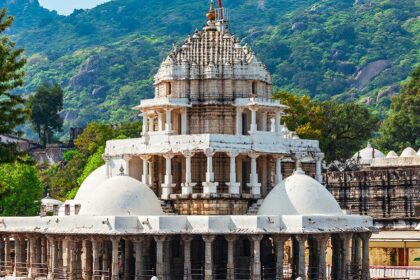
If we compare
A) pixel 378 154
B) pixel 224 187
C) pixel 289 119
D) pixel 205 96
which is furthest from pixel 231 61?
pixel 378 154

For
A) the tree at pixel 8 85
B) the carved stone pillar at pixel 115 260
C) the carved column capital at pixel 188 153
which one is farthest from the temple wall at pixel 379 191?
the tree at pixel 8 85

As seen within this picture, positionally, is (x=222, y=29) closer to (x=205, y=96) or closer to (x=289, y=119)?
(x=205, y=96)

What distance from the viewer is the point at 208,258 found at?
2212 inches

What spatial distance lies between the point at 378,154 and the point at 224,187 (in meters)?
42.4

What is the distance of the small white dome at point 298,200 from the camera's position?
190 feet

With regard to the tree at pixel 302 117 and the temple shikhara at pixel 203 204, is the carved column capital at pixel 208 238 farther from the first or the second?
the tree at pixel 302 117

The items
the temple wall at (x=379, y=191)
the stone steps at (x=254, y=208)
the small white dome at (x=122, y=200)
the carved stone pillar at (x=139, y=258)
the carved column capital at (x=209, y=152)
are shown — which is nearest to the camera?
the carved stone pillar at (x=139, y=258)

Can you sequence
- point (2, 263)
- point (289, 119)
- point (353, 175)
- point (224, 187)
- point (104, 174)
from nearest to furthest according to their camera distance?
1. point (224, 187)
2. point (2, 263)
3. point (104, 174)
4. point (353, 175)
5. point (289, 119)

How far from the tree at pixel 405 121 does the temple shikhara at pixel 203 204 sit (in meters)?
56.3

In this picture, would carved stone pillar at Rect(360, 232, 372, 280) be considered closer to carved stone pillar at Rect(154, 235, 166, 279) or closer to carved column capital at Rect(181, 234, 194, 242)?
carved column capital at Rect(181, 234, 194, 242)

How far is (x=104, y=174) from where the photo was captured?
2746 inches

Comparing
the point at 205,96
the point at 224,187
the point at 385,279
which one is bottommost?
the point at 385,279

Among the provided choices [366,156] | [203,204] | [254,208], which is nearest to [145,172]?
[203,204]

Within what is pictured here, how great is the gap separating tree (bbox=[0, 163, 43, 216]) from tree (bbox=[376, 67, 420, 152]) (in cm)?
4201
